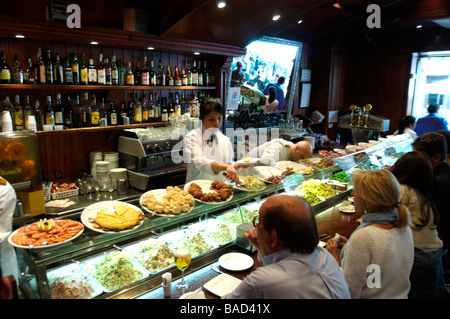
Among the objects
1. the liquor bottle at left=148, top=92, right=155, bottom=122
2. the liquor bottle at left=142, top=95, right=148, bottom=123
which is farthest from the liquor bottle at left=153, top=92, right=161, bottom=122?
the liquor bottle at left=142, top=95, right=148, bottom=123

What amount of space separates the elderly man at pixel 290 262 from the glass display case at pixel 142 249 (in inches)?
28.8

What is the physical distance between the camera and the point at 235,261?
2289 millimetres

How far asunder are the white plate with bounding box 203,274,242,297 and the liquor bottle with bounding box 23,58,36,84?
3040 millimetres

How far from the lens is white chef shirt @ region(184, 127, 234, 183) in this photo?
3.55 meters

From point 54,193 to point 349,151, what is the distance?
3715mm

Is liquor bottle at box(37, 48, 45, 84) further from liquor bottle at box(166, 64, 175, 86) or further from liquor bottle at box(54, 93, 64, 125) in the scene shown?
liquor bottle at box(166, 64, 175, 86)

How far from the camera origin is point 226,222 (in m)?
2.79

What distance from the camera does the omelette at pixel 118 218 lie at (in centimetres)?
193

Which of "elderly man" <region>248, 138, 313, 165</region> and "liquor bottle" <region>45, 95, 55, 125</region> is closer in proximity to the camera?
"liquor bottle" <region>45, 95, 55, 125</region>

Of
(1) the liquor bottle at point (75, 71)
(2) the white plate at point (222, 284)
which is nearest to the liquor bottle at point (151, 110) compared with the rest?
(1) the liquor bottle at point (75, 71)

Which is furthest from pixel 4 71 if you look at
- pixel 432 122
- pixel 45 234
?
pixel 432 122

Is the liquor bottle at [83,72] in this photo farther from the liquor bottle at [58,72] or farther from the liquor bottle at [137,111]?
the liquor bottle at [137,111]

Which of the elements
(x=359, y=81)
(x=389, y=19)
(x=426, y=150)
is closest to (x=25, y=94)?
(x=426, y=150)
